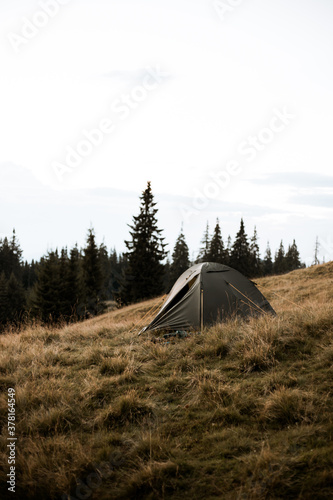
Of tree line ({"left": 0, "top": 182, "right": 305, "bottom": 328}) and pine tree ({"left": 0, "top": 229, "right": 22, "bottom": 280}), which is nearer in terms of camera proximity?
tree line ({"left": 0, "top": 182, "right": 305, "bottom": 328})

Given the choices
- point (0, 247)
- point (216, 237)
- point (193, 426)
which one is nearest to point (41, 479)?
point (193, 426)

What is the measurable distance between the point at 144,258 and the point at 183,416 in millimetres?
A: 29091

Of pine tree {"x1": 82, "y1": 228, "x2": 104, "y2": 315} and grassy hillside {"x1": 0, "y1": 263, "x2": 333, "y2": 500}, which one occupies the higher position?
pine tree {"x1": 82, "y1": 228, "x2": 104, "y2": 315}

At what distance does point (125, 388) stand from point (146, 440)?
1.52 metres

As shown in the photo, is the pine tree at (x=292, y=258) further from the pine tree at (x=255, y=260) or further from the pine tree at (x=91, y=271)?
the pine tree at (x=91, y=271)

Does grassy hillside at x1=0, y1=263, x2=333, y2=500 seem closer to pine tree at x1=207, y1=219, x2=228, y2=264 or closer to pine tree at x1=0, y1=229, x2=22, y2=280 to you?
pine tree at x1=207, y1=219, x2=228, y2=264

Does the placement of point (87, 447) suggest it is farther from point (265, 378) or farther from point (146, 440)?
point (265, 378)

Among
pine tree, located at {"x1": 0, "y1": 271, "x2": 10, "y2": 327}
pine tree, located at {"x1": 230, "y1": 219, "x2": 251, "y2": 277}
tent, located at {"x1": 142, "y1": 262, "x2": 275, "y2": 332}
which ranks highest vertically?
pine tree, located at {"x1": 230, "y1": 219, "x2": 251, "y2": 277}

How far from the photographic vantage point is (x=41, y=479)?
11.1 ft

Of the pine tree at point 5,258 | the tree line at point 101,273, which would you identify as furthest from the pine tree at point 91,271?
the pine tree at point 5,258

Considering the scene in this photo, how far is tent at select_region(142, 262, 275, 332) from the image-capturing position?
823 centimetres

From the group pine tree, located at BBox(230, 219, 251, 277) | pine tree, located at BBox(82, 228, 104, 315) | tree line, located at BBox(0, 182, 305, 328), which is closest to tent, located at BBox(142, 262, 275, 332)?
tree line, located at BBox(0, 182, 305, 328)

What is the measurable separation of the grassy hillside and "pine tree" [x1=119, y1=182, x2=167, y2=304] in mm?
25938

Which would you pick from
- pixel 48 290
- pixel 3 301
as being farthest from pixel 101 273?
pixel 3 301
